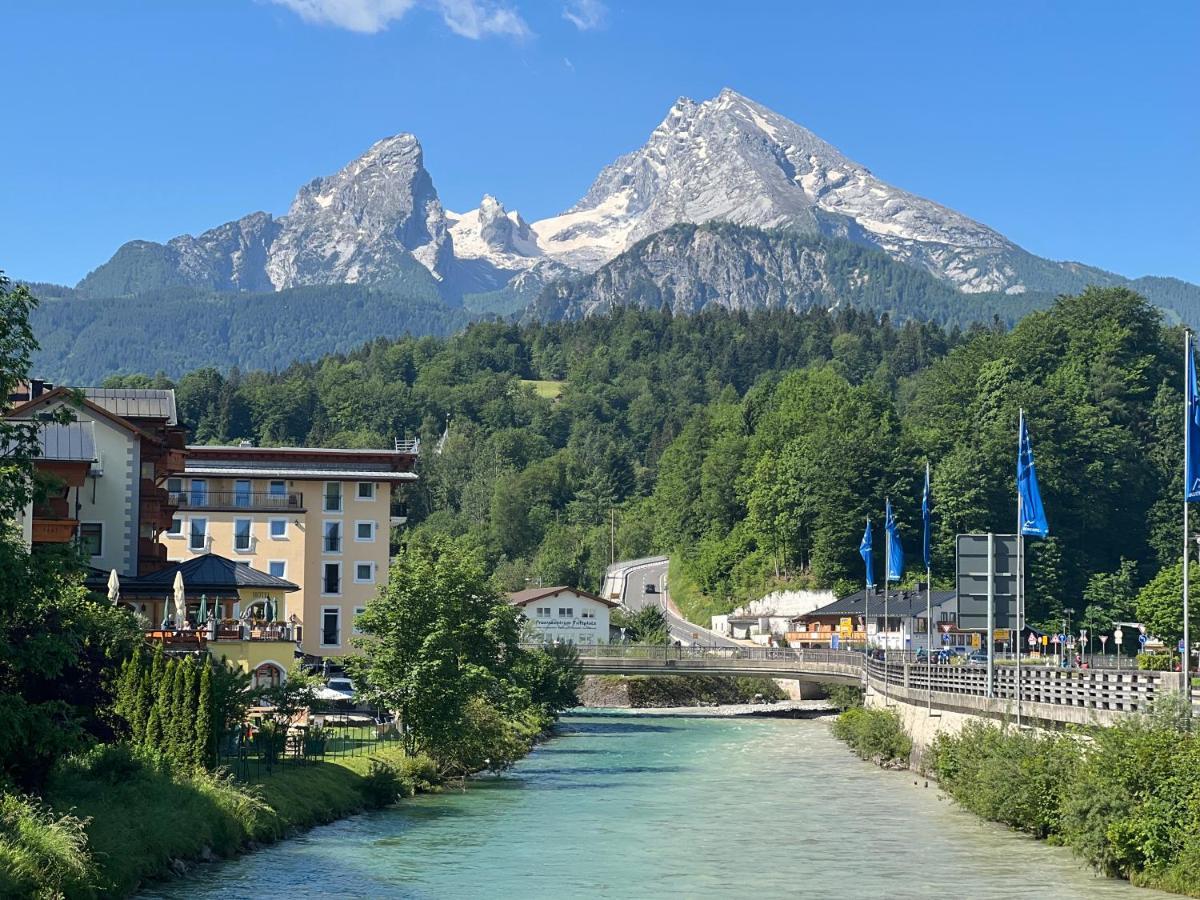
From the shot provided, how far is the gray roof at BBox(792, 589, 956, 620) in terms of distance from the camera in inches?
5039

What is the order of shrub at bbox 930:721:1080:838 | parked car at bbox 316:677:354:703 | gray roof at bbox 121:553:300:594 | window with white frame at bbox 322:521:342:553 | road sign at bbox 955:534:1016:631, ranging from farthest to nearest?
window with white frame at bbox 322:521:342:553
parked car at bbox 316:677:354:703
gray roof at bbox 121:553:300:594
road sign at bbox 955:534:1016:631
shrub at bbox 930:721:1080:838

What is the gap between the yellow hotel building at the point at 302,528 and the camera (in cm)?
10156

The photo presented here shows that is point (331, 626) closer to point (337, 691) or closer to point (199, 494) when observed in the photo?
point (199, 494)

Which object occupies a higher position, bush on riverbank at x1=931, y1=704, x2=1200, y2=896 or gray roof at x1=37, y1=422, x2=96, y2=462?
gray roof at x1=37, y1=422, x2=96, y2=462

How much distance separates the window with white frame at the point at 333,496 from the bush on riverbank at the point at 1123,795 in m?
65.1

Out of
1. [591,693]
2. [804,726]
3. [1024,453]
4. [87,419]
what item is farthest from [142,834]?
[591,693]

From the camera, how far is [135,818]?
3512 cm

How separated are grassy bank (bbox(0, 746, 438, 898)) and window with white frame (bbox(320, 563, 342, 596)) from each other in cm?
5272

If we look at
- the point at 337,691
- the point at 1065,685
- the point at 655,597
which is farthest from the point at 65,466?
the point at 655,597

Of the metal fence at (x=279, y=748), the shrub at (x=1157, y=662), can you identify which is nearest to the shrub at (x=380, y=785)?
the metal fence at (x=279, y=748)

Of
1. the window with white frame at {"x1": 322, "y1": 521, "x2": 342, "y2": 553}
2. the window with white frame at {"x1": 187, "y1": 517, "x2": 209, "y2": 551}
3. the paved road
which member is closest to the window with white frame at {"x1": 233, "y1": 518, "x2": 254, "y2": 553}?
the window with white frame at {"x1": 187, "y1": 517, "x2": 209, "y2": 551}

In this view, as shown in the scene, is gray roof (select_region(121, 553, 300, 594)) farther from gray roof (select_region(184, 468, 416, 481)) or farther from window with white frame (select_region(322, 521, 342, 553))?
gray roof (select_region(184, 468, 416, 481))

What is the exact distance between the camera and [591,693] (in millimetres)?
126688

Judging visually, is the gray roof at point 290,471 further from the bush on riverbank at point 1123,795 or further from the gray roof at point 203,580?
the bush on riverbank at point 1123,795
